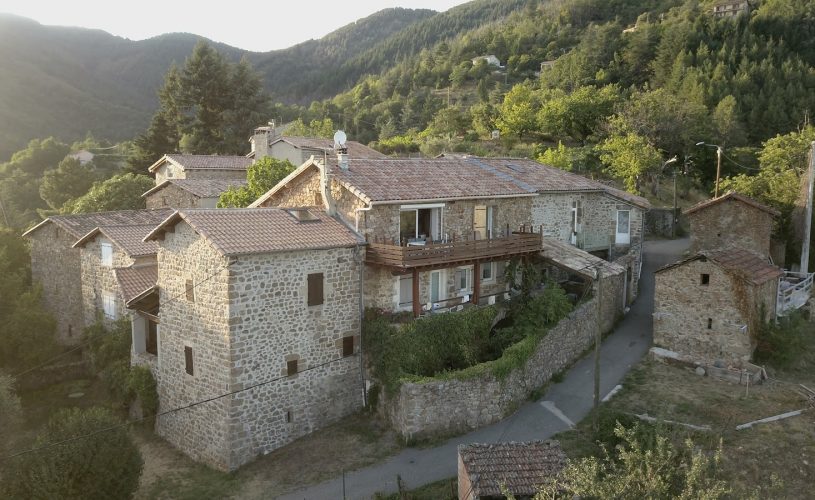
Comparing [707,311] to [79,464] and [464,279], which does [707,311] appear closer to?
[464,279]

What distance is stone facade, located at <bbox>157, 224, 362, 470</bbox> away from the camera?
1931 centimetres

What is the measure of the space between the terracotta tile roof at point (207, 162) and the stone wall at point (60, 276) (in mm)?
14409

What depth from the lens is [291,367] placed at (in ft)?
67.9

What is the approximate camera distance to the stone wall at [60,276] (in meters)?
30.5

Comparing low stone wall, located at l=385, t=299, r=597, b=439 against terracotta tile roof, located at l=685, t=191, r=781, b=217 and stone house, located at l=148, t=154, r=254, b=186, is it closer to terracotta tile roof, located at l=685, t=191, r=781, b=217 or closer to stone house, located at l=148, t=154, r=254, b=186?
terracotta tile roof, located at l=685, t=191, r=781, b=217

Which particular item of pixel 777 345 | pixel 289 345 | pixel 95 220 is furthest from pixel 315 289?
pixel 777 345

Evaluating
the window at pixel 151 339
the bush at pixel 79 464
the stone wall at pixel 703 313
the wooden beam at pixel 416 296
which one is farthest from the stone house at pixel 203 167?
the stone wall at pixel 703 313

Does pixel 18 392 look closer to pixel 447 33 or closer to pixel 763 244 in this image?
Result: pixel 763 244

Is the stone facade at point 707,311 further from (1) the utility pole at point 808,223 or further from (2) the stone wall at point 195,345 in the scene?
(2) the stone wall at point 195,345

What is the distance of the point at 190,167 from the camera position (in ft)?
148

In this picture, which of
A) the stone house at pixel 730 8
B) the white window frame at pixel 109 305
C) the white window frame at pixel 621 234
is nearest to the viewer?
the white window frame at pixel 109 305

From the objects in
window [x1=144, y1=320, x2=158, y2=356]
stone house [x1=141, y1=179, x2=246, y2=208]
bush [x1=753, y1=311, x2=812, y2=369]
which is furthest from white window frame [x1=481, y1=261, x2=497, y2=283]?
stone house [x1=141, y1=179, x2=246, y2=208]

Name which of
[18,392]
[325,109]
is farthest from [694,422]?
[325,109]

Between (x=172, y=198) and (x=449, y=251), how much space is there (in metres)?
25.5
